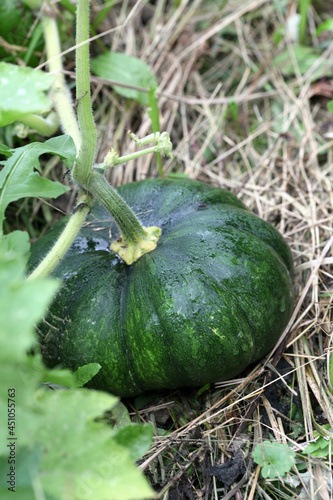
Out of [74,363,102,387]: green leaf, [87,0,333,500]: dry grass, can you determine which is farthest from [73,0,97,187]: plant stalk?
[87,0,333,500]: dry grass

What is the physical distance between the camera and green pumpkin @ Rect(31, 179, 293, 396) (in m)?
2.15

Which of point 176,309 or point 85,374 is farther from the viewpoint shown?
point 176,309

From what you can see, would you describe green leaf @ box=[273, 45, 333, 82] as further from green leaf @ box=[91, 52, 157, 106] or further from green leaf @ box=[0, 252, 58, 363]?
green leaf @ box=[0, 252, 58, 363]

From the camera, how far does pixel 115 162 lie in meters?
2.20

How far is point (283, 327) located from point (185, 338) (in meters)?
0.63

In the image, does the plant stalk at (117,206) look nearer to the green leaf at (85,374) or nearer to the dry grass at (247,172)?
the green leaf at (85,374)

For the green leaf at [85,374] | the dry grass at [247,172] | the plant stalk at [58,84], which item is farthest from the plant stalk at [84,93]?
the dry grass at [247,172]

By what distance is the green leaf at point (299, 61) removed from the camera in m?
4.05

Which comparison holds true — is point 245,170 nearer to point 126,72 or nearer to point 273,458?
point 126,72

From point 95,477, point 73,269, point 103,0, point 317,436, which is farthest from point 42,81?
point 103,0

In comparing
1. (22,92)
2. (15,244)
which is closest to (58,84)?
(22,92)

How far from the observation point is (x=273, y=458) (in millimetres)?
2016

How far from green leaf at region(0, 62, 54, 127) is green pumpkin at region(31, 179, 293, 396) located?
98 centimetres

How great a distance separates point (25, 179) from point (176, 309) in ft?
2.84
